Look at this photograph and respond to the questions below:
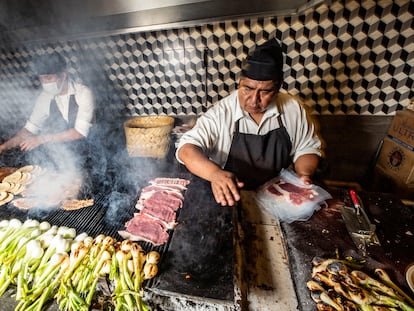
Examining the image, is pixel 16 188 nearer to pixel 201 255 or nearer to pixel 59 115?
A: pixel 59 115

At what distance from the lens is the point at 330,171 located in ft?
12.8

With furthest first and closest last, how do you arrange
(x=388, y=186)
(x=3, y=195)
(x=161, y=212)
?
(x=388, y=186) → (x=3, y=195) → (x=161, y=212)

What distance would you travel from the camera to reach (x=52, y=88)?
3.50 m

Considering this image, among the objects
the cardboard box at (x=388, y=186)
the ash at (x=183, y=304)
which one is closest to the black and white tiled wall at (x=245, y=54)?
the cardboard box at (x=388, y=186)

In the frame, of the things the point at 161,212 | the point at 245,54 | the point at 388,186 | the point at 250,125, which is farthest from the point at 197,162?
the point at 388,186

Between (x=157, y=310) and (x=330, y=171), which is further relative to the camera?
(x=330, y=171)

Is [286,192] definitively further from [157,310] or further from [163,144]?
[163,144]

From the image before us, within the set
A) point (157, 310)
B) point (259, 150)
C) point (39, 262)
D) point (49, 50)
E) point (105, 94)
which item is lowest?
point (157, 310)

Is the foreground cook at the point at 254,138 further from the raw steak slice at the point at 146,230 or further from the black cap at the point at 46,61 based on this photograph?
the black cap at the point at 46,61

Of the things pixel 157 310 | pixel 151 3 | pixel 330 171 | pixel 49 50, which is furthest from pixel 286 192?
pixel 49 50

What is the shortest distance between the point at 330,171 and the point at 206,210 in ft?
10.1

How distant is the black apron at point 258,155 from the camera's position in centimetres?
241

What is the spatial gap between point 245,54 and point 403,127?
8.47 ft

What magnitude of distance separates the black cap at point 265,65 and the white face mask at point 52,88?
3.24m
